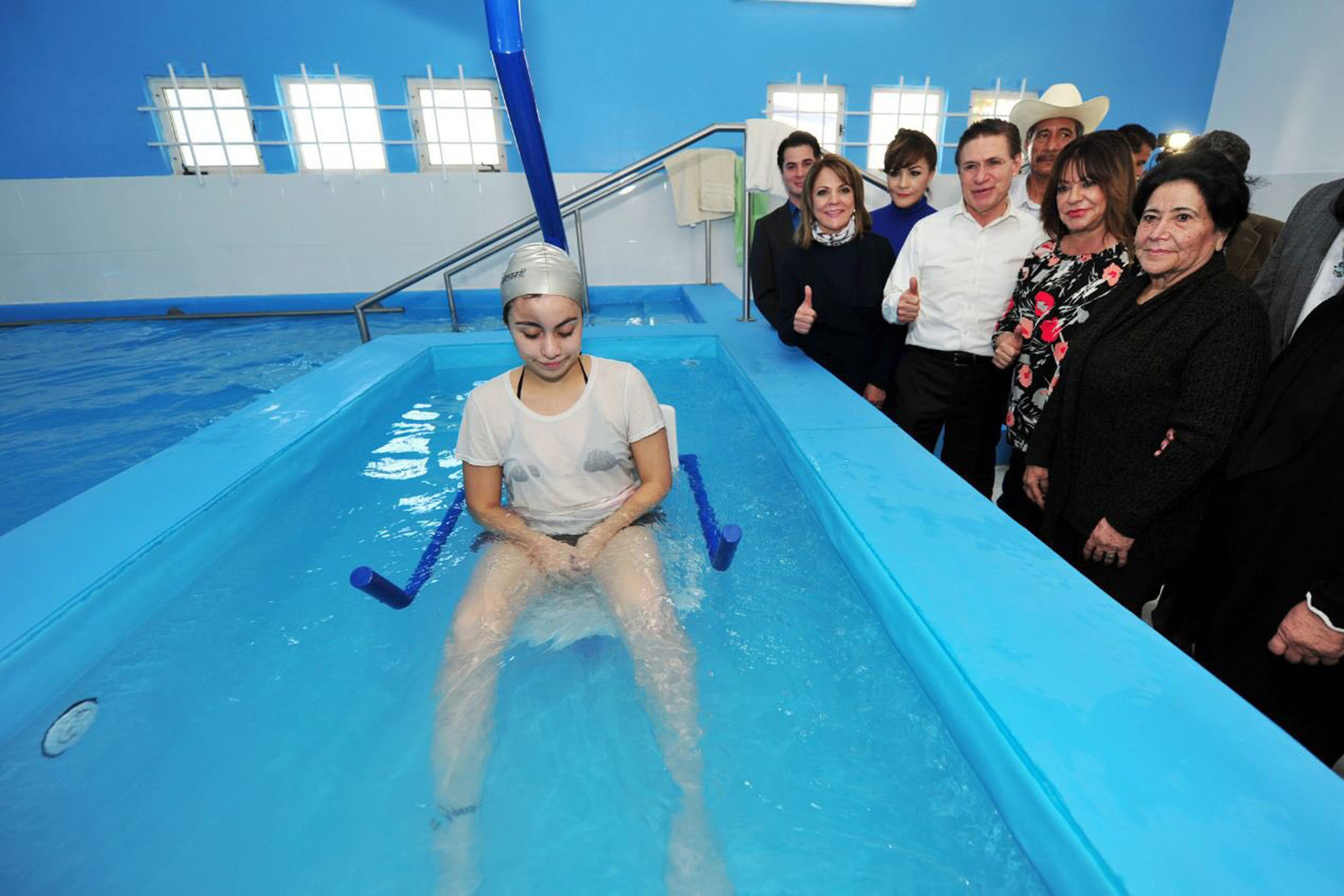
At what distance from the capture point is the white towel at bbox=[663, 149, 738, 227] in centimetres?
566

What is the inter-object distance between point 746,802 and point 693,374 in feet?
9.58

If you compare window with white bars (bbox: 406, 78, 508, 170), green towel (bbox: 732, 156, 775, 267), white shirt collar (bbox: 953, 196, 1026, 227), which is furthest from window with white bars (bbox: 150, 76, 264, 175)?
white shirt collar (bbox: 953, 196, 1026, 227)

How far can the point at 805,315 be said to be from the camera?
8.32 ft

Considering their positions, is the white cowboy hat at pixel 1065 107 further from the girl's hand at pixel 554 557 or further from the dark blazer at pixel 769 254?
the girl's hand at pixel 554 557

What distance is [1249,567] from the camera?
1.29 m

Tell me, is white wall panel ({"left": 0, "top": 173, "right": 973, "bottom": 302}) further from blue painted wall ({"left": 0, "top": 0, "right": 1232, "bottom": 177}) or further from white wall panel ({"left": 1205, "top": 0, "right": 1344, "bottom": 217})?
white wall panel ({"left": 1205, "top": 0, "right": 1344, "bottom": 217})

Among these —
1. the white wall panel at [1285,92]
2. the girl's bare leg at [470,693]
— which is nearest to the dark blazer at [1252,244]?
the girl's bare leg at [470,693]

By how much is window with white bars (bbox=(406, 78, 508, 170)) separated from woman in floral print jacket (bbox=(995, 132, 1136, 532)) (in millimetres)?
5526

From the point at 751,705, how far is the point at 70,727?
1.60m

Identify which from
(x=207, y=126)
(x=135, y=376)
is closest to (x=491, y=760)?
(x=135, y=376)

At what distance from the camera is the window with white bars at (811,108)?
6281 millimetres

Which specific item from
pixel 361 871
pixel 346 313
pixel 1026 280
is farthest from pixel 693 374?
pixel 346 313

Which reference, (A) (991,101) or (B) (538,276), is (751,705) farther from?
(A) (991,101)

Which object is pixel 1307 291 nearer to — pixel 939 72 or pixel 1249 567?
pixel 1249 567
